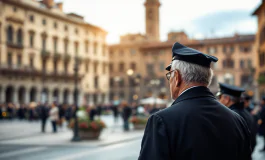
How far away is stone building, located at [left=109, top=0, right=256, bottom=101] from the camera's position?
227 ft

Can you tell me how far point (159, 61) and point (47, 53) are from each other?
81.0 ft

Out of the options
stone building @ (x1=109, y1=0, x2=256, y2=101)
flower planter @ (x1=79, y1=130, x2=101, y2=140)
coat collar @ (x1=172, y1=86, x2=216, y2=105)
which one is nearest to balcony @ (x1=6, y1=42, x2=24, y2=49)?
stone building @ (x1=109, y1=0, x2=256, y2=101)

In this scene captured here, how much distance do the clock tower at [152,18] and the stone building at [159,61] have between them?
1762 cm

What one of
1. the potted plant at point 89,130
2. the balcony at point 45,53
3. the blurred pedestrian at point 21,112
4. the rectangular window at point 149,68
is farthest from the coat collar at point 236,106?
the rectangular window at point 149,68

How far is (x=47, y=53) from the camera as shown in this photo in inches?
2339

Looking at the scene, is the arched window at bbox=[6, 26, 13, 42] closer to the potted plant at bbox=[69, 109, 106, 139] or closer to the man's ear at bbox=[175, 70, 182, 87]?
the potted plant at bbox=[69, 109, 106, 139]

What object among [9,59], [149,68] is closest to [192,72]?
[9,59]

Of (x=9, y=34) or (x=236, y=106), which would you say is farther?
(x=9, y=34)

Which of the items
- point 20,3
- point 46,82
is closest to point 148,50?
point 46,82

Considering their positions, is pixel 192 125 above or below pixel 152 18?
below

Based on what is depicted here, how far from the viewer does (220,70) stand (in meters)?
71.4

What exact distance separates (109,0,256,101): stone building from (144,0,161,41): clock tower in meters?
17.6

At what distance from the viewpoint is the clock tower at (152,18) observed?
342ft

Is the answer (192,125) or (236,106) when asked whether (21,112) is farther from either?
(192,125)
